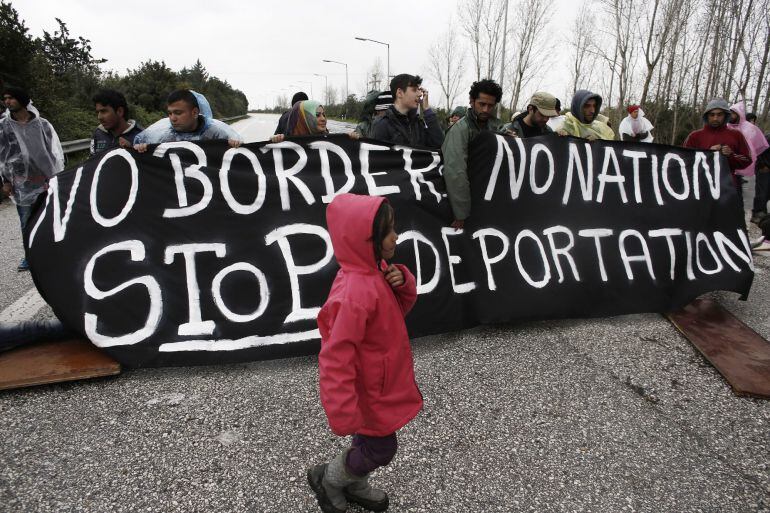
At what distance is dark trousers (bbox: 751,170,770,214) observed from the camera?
24.2ft

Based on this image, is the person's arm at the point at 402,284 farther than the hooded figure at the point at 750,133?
No

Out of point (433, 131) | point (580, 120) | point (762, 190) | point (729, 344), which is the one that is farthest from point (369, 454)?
point (762, 190)

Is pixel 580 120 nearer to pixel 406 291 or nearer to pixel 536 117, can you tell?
pixel 536 117

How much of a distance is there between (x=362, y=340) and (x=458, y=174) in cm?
215

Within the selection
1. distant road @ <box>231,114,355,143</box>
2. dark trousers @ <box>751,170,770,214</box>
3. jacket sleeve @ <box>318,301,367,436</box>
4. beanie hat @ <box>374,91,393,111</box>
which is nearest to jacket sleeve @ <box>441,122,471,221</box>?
jacket sleeve @ <box>318,301,367,436</box>

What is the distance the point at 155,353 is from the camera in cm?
292

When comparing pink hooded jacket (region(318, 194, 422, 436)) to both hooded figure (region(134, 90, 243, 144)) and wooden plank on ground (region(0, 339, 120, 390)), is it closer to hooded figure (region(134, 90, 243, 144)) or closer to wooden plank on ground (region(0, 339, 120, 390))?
wooden plank on ground (region(0, 339, 120, 390))

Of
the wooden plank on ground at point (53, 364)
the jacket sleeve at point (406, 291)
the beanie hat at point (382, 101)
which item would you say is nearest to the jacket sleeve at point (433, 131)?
the beanie hat at point (382, 101)

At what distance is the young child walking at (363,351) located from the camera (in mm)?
1640

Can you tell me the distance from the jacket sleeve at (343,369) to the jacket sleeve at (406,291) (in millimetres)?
273

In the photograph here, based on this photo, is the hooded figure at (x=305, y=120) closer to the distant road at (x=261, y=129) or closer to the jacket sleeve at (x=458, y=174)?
the jacket sleeve at (x=458, y=174)

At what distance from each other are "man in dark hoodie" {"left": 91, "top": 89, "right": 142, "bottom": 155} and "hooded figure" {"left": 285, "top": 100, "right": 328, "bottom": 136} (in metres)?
1.42

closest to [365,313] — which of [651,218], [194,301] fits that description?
[194,301]

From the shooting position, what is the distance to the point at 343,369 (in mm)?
1645
